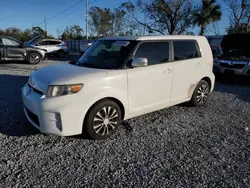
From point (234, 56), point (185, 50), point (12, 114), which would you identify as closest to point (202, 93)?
point (185, 50)

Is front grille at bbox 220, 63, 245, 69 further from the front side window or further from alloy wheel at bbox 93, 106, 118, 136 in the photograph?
the front side window

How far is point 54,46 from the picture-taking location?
1617 cm

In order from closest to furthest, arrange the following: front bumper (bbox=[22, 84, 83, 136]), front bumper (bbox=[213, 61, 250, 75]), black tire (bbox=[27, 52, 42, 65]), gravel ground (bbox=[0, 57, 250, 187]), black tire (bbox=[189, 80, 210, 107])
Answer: gravel ground (bbox=[0, 57, 250, 187])
front bumper (bbox=[22, 84, 83, 136])
black tire (bbox=[189, 80, 210, 107])
front bumper (bbox=[213, 61, 250, 75])
black tire (bbox=[27, 52, 42, 65])

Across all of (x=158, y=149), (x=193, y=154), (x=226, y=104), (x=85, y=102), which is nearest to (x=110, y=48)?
(x=85, y=102)

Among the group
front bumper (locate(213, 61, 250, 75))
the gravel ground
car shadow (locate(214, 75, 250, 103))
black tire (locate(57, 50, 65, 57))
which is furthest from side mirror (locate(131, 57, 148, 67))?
black tire (locate(57, 50, 65, 57))

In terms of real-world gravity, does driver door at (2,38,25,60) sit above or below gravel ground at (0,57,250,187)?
above

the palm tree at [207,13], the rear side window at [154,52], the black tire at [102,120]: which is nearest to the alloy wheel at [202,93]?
the rear side window at [154,52]

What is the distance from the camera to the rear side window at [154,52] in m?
3.54

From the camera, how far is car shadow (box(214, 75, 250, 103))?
608cm

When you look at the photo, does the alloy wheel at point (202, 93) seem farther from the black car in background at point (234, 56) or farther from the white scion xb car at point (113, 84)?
the black car in background at point (234, 56)

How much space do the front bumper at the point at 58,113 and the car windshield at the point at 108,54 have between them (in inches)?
36.4

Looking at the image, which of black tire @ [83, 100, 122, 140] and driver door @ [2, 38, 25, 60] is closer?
black tire @ [83, 100, 122, 140]

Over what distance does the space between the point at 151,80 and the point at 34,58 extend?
9926 mm

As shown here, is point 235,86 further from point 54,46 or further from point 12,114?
point 54,46
